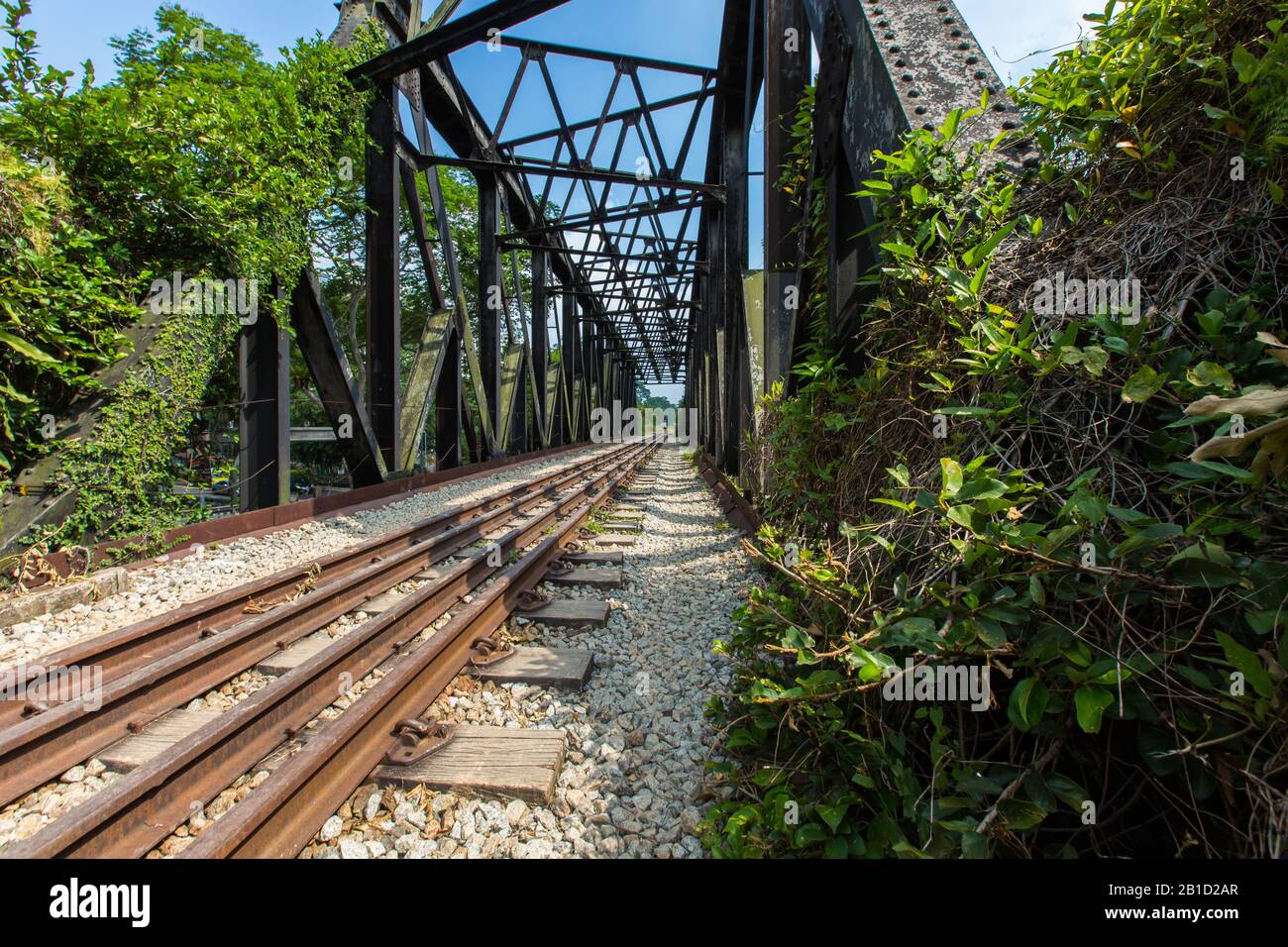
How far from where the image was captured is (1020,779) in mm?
1071

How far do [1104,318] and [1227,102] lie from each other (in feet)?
1.89

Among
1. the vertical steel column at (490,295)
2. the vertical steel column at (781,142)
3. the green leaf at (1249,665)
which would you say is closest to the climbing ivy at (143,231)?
the vertical steel column at (781,142)

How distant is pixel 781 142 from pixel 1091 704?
5015 millimetres

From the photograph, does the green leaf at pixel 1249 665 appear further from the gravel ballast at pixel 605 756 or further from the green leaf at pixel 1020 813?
the gravel ballast at pixel 605 756

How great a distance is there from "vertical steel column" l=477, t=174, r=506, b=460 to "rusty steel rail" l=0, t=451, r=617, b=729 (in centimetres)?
855

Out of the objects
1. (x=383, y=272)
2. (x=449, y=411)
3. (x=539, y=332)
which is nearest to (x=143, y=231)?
(x=383, y=272)

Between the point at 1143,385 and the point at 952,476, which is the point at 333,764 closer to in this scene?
the point at 952,476

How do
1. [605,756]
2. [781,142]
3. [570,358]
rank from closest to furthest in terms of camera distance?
[605,756], [781,142], [570,358]

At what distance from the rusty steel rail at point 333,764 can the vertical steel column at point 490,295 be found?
401 inches

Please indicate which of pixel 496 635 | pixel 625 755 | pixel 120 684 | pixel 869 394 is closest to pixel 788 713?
pixel 625 755

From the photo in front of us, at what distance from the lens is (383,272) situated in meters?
7.87
